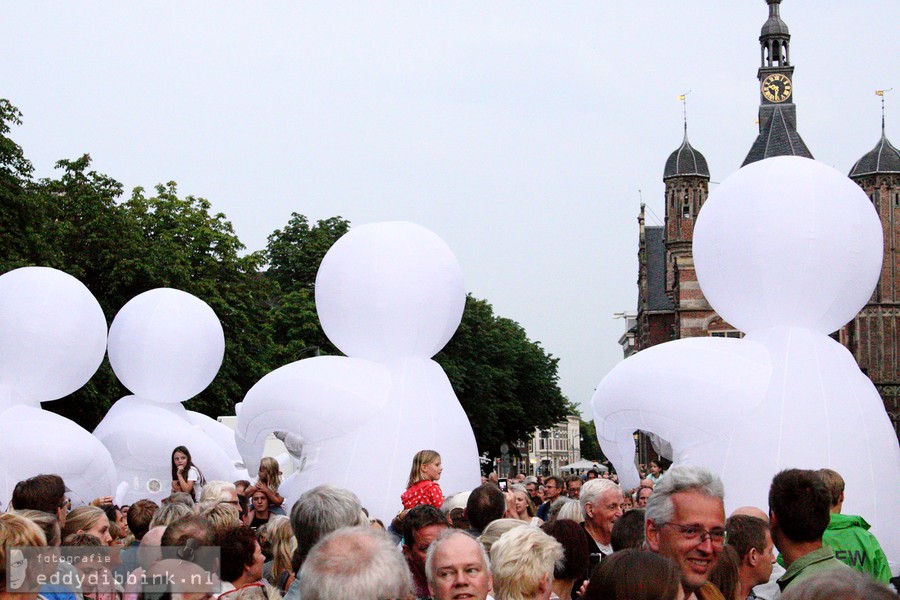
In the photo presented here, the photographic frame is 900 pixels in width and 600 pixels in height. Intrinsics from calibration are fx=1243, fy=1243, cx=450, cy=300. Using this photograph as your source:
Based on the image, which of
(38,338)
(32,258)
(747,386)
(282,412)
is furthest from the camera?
(32,258)

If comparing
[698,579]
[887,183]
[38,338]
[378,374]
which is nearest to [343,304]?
[378,374]

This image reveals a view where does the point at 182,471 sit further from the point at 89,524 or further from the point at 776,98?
the point at 776,98

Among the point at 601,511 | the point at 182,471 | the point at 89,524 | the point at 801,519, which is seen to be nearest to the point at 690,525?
the point at 801,519

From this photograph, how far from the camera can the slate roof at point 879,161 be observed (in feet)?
189

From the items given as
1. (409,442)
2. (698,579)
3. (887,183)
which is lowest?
(698,579)

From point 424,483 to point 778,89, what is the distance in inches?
2402

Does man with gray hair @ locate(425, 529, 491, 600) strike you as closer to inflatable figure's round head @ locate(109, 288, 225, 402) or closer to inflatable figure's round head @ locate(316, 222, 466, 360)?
inflatable figure's round head @ locate(316, 222, 466, 360)

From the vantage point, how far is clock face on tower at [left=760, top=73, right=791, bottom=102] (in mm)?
66125

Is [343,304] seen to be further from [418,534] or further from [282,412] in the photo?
[418,534]

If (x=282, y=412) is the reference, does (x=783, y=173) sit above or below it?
above

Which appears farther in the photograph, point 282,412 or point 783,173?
point 282,412

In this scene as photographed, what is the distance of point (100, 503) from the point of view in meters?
9.66

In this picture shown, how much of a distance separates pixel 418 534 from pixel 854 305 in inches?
284

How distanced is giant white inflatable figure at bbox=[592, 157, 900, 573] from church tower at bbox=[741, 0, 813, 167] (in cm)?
5278
